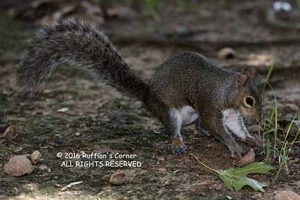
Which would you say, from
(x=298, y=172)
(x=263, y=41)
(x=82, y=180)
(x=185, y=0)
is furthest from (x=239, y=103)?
(x=185, y=0)

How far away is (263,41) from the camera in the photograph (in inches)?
246

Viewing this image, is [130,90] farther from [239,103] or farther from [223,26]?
[223,26]

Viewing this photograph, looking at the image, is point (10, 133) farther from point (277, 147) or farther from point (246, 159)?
point (277, 147)

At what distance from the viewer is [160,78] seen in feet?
13.5

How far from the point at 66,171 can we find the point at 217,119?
40.6 inches

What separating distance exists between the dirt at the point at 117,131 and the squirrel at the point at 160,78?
0.61ft

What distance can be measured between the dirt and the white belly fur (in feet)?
0.46

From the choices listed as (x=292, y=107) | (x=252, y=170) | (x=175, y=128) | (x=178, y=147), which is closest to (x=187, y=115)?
(x=175, y=128)

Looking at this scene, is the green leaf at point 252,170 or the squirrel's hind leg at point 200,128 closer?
the green leaf at point 252,170

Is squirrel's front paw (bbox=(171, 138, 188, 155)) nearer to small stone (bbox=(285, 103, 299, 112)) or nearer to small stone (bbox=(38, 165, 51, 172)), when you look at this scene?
small stone (bbox=(38, 165, 51, 172))

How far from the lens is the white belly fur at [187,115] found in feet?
13.4

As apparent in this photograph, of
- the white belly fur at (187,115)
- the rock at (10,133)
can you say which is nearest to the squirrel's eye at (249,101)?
the white belly fur at (187,115)

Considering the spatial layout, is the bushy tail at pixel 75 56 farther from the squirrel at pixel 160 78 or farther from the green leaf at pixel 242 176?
the green leaf at pixel 242 176

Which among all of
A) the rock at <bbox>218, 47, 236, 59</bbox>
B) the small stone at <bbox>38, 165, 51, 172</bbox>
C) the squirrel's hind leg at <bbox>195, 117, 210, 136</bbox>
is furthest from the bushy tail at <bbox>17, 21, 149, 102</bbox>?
the rock at <bbox>218, 47, 236, 59</bbox>
